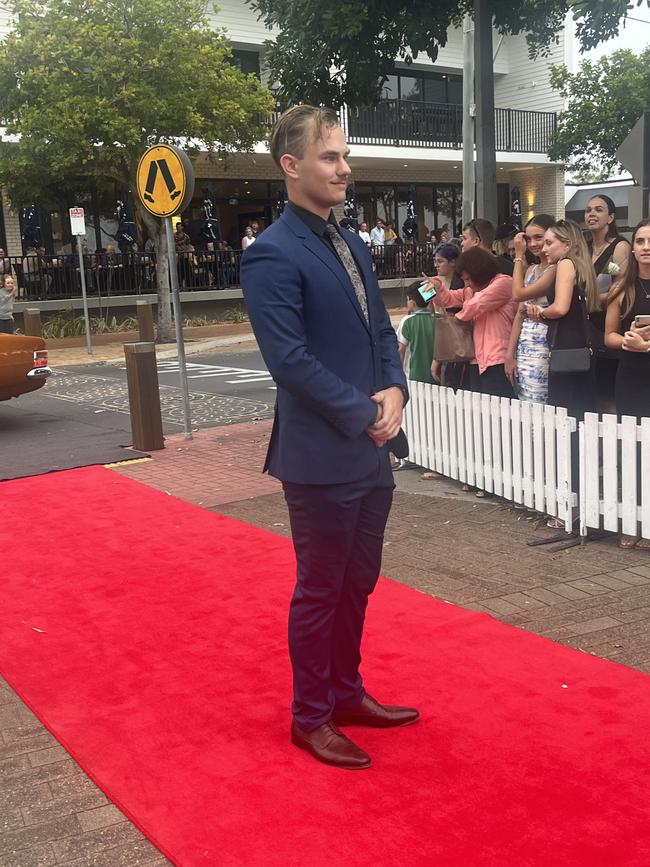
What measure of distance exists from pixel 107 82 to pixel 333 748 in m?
18.4

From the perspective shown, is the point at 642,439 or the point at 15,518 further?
the point at 15,518

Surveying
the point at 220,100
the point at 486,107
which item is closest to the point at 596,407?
the point at 486,107

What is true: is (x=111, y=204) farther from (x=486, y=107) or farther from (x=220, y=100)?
(x=486, y=107)

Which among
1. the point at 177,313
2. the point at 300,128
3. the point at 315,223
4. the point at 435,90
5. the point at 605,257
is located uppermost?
the point at 435,90

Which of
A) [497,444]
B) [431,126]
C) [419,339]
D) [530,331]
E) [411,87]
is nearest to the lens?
[530,331]

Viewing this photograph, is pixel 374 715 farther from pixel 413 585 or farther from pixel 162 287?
pixel 162 287

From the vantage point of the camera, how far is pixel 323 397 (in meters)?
3.08

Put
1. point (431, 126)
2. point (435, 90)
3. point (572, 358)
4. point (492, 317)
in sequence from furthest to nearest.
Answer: point (435, 90) < point (431, 126) < point (492, 317) < point (572, 358)

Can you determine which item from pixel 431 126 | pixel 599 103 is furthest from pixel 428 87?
pixel 599 103

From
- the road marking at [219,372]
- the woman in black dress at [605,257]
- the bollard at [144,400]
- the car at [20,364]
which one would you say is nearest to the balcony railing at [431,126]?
the road marking at [219,372]

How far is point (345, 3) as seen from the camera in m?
8.40

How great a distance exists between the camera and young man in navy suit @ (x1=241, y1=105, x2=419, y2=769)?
3.09 m

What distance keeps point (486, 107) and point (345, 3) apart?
164cm

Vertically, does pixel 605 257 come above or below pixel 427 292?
above
